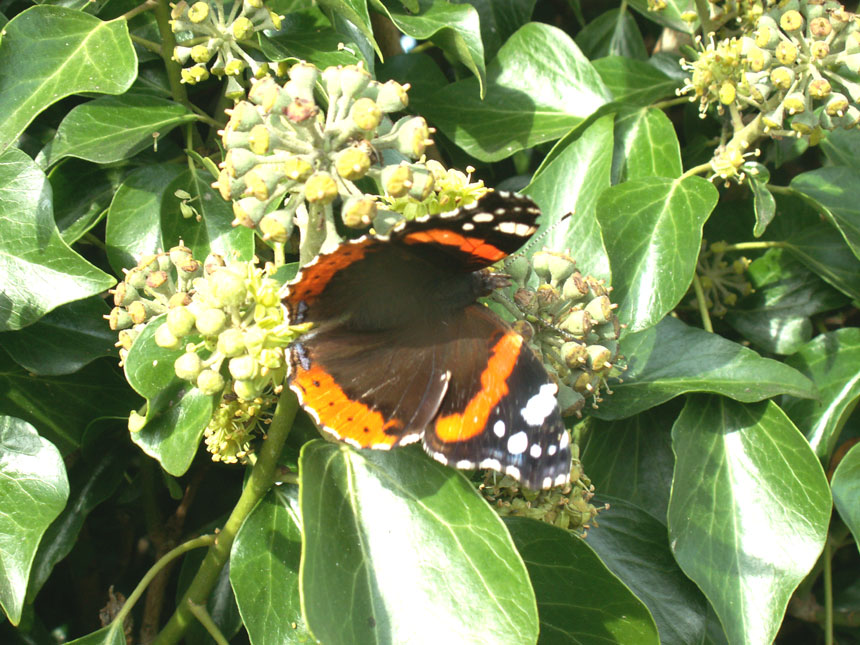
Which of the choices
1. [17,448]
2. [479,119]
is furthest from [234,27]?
[17,448]

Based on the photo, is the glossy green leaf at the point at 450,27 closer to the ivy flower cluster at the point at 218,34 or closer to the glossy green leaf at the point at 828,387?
the ivy flower cluster at the point at 218,34

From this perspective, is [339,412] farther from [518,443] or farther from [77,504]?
[77,504]

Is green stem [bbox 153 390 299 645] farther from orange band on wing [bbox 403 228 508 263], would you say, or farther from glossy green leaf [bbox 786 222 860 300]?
glossy green leaf [bbox 786 222 860 300]

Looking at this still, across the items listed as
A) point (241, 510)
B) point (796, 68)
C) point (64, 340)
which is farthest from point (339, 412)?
point (796, 68)

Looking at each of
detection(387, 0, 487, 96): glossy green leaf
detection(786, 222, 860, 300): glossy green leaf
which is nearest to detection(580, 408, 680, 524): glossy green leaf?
detection(786, 222, 860, 300): glossy green leaf

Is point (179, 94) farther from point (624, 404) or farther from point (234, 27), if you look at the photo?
point (624, 404)

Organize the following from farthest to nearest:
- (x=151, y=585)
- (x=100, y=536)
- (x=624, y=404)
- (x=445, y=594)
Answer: (x=100, y=536), (x=151, y=585), (x=624, y=404), (x=445, y=594)
